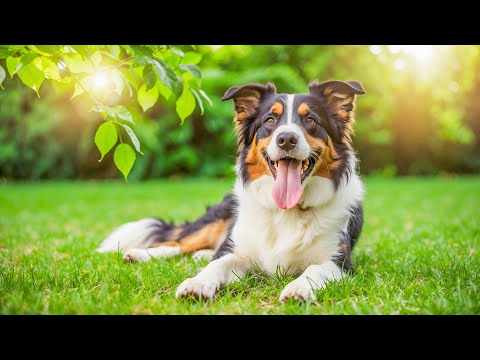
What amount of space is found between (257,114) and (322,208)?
3.05 feet

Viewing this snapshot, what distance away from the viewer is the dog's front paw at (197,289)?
295 cm

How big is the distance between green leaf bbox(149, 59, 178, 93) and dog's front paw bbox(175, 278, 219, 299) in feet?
4.05

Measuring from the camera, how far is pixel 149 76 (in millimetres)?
3066

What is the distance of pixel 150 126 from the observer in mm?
15094

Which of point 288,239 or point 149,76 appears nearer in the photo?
point 149,76

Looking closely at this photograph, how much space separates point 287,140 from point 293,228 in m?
0.71

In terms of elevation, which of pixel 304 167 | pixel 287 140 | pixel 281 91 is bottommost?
pixel 304 167

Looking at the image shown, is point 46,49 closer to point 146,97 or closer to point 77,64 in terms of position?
point 77,64

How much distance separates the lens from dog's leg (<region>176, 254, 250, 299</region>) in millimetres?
2967

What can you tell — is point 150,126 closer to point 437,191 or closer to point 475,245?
point 437,191

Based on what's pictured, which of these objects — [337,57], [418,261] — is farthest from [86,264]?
[337,57]

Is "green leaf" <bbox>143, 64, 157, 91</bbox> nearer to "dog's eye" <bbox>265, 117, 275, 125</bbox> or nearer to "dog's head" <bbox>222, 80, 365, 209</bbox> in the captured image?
"dog's head" <bbox>222, 80, 365, 209</bbox>

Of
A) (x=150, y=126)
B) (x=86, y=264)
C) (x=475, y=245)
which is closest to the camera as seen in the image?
(x=86, y=264)

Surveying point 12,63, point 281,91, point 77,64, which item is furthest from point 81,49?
point 281,91
